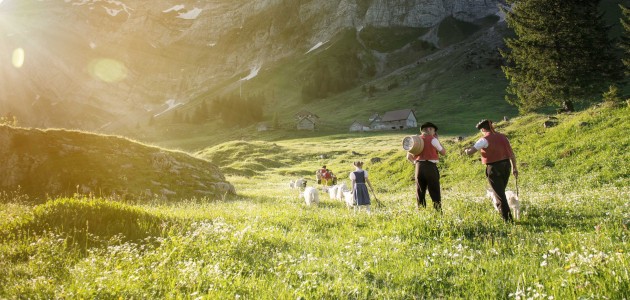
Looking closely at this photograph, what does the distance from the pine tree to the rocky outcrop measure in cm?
3969

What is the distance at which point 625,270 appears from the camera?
4.51m

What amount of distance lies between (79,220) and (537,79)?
4856 centimetres

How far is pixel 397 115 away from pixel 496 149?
132590mm

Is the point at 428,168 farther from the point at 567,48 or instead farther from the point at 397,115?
the point at 397,115

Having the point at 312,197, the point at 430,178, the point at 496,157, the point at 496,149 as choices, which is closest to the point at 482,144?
the point at 496,149

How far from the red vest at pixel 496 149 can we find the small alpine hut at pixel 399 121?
12710cm

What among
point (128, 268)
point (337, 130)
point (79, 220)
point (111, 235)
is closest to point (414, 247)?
point (128, 268)

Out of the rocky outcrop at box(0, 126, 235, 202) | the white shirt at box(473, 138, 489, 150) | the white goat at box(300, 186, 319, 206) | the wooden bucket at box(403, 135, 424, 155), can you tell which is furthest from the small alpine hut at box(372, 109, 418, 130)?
the white shirt at box(473, 138, 489, 150)

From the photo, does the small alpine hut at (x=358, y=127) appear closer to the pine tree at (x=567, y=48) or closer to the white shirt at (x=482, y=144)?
the pine tree at (x=567, y=48)

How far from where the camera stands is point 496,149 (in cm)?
1042

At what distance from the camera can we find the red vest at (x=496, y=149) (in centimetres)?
1035

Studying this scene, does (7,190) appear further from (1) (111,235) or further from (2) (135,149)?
(1) (111,235)

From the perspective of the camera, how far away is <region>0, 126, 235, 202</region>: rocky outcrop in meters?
18.6

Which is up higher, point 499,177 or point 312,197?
point 499,177
